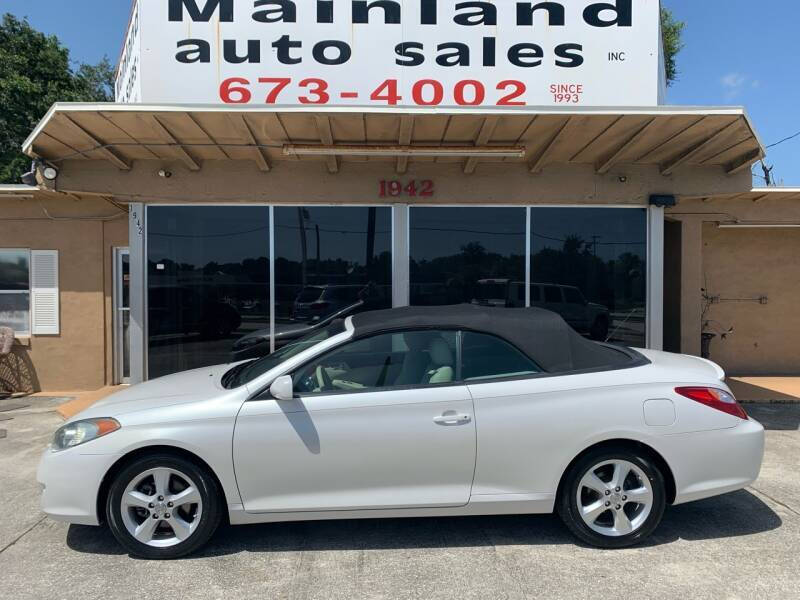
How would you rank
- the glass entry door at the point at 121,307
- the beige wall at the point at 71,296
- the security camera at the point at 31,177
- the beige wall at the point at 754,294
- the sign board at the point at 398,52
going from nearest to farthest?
the sign board at the point at 398,52, the security camera at the point at 31,177, the beige wall at the point at 71,296, the glass entry door at the point at 121,307, the beige wall at the point at 754,294

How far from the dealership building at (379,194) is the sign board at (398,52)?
0.02 m

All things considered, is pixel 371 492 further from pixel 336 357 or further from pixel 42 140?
pixel 42 140

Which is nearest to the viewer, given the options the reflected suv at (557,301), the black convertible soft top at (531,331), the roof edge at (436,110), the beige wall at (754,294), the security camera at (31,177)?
the black convertible soft top at (531,331)

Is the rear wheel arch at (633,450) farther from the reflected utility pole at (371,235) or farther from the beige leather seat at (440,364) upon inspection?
the reflected utility pole at (371,235)

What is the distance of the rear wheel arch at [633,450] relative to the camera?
377 cm

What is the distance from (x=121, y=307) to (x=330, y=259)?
3618 mm

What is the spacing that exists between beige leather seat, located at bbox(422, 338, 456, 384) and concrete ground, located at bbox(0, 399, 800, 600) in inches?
42.5

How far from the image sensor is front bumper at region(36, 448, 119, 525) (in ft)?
11.7

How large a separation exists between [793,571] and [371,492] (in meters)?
2.56

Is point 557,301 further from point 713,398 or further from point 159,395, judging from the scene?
point 159,395

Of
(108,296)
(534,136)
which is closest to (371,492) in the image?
(534,136)

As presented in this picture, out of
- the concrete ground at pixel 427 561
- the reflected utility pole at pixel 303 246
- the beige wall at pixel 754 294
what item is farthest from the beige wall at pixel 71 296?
the beige wall at pixel 754 294

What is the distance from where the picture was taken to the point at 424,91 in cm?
706

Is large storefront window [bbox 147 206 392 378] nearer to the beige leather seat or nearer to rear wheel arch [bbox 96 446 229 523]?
the beige leather seat
